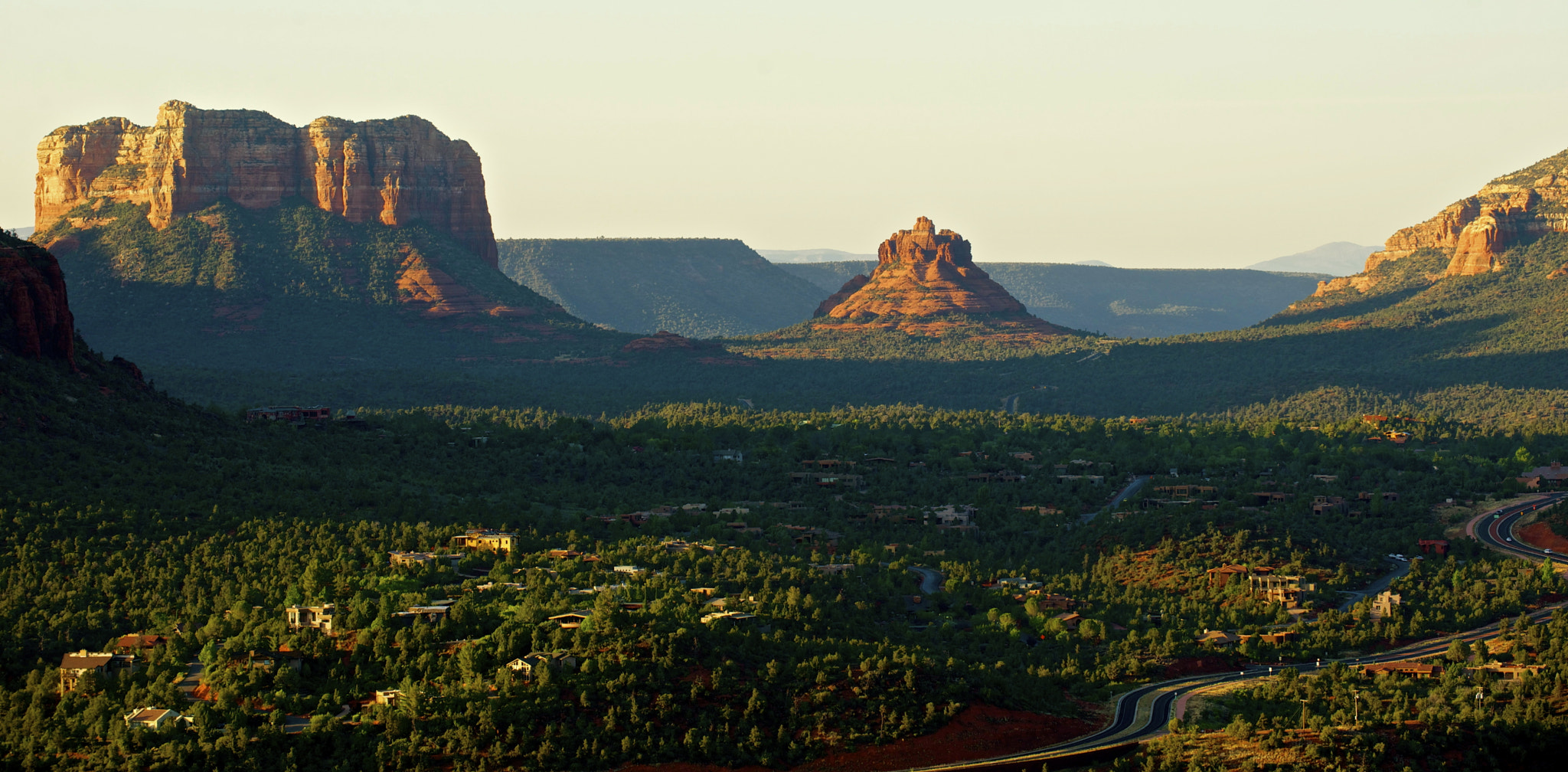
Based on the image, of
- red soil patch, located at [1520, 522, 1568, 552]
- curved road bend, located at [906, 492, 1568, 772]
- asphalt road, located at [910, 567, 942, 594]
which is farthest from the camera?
red soil patch, located at [1520, 522, 1568, 552]

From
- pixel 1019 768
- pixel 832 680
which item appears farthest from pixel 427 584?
pixel 1019 768

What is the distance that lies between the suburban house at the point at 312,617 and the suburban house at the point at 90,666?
6165mm

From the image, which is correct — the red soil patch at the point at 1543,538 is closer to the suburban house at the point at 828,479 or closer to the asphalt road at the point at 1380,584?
the asphalt road at the point at 1380,584

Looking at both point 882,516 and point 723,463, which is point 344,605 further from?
point 723,463

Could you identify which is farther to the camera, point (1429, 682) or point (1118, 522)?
point (1118, 522)

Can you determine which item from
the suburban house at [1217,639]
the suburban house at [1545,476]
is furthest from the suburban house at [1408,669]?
the suburban house at [1545,476]

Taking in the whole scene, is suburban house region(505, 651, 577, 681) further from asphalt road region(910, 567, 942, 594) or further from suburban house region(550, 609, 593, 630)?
asphalt road region(910, 567, 942, 594)

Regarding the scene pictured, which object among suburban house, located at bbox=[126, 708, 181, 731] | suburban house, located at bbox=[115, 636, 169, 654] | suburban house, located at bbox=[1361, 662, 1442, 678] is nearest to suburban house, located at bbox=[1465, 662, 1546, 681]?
suburban house, located at bbox=[1361, 662, 1442, 678]

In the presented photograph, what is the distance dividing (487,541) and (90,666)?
81.0 feet

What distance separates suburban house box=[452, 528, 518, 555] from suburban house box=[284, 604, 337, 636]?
1592 centimetres

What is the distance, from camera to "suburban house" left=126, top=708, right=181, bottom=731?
7206 cm

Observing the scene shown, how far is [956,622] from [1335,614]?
17916 millimetres

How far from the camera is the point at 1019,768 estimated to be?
7250cm

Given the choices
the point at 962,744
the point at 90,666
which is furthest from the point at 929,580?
the point at 90,666
